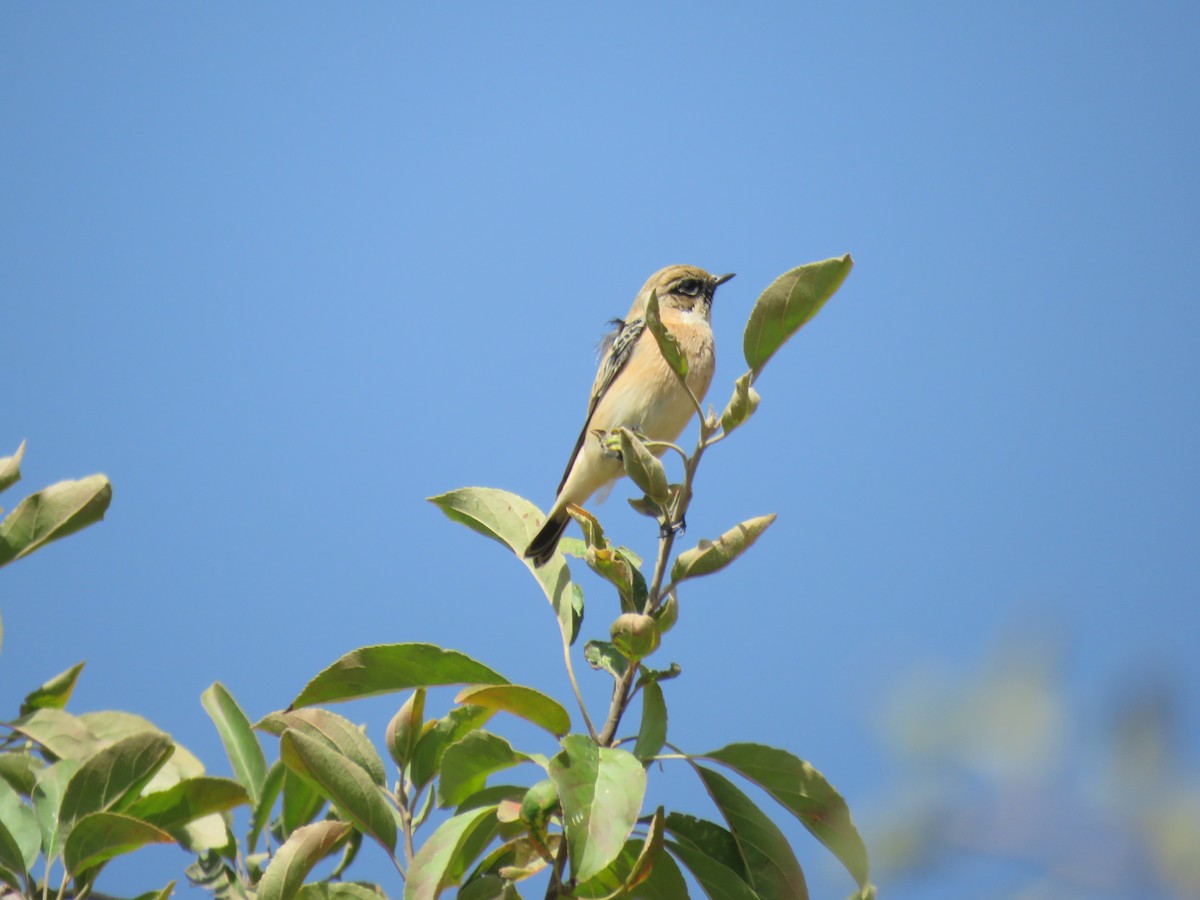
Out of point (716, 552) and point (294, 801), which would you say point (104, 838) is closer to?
point (294, 801)

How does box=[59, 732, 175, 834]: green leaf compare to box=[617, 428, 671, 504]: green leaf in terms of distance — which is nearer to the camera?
box=[59, 732, 175, 834]: green leaf

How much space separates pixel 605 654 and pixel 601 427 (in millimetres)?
4023

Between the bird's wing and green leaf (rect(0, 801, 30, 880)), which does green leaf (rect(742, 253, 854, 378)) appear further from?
the bird's wing

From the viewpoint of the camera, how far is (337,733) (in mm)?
2967

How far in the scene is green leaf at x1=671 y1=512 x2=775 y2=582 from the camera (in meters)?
2.85

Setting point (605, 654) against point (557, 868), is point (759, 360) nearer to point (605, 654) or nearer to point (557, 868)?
point (605, 654)

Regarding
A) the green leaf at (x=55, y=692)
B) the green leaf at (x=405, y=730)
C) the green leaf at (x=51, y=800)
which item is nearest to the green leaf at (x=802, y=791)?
the green leaf at (x=405, y=730)

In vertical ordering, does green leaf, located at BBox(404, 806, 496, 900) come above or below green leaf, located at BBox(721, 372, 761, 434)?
below

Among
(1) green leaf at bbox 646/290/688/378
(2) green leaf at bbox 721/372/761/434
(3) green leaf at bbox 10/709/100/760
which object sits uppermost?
(1) green leaf at bbox 646/290/688/378

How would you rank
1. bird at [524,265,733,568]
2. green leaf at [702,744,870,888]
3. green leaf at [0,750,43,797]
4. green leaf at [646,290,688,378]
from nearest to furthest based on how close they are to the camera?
1. green leaf at [702,744,870,888]
2. green leaf at [646,290,688,378]
3. green leaf at [0,750,43,797]
4. bird at [524,265,733,568]

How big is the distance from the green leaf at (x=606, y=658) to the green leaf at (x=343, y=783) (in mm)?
623

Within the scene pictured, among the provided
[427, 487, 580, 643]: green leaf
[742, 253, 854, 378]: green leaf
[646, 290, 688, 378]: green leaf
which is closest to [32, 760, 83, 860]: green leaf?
[427, 487, 580, 643]: green leaf

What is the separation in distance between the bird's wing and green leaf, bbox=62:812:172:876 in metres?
4.56

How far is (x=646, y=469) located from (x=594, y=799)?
0.90 meters
